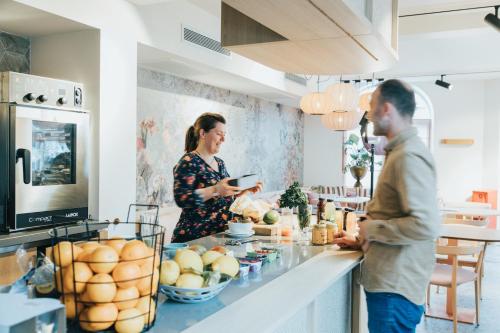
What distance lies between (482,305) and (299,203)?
3017 millimetres

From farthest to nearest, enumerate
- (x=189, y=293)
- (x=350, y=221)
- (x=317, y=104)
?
(x=317, y=104)
(x=350, y=221)
(x=189, y=293)

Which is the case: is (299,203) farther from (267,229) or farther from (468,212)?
(468,212)

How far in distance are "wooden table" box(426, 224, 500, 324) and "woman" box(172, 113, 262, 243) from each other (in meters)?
2.06

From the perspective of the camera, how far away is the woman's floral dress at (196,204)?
9.39 ft

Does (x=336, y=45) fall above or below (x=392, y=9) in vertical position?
below

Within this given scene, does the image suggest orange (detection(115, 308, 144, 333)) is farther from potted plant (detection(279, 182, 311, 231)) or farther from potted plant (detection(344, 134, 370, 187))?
potted plant (detection(344, 134, 370, 187))

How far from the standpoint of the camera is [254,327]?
1.32m

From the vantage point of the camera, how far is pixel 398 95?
2076 mm

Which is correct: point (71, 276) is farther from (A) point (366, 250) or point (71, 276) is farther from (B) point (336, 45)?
(B) point (336, 45)

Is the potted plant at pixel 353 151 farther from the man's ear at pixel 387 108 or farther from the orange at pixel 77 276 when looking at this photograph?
the orange at pixel 77 276

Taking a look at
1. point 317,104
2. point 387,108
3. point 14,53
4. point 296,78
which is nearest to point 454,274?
point 387,108

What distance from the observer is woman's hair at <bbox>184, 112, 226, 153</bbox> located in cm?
305

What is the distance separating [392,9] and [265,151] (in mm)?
5329

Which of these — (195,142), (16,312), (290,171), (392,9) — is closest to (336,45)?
(392,9)
